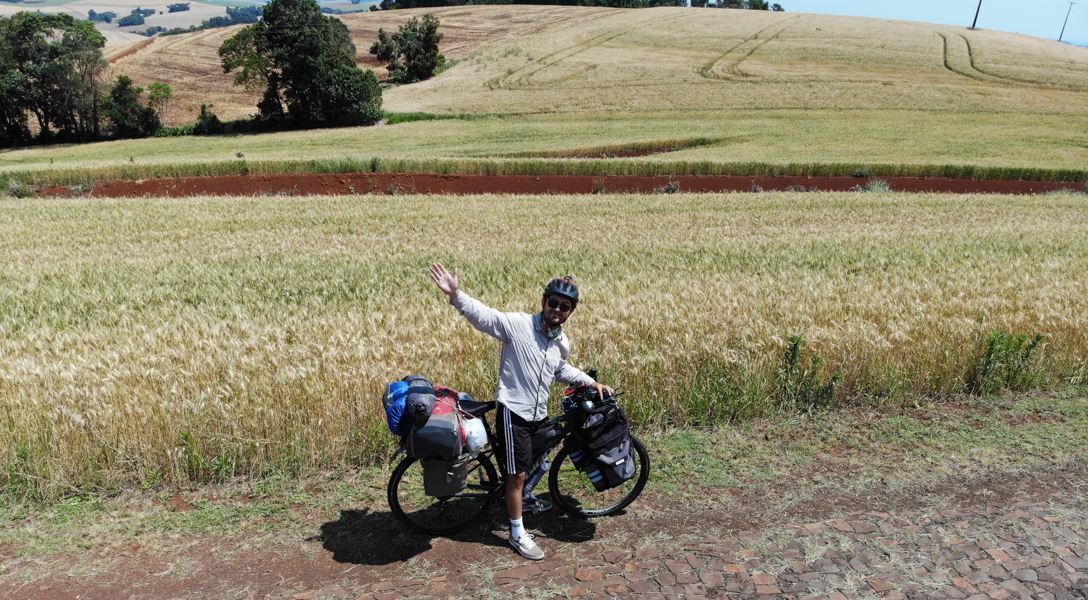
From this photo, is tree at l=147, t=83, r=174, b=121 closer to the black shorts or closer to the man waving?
the man waving

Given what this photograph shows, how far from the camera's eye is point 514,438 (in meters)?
4.87

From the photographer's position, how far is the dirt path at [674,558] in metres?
4.47

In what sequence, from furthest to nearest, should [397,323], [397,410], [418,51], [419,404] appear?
1. [418,51]
2. [397,323]
3. [397,410]
4. [419,404]

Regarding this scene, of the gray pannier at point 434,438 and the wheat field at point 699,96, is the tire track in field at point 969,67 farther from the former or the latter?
the gray pannier at point 434,438

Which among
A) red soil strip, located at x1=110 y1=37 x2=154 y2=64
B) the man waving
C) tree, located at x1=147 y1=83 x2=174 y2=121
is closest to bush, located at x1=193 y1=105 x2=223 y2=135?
tree, located at x1=147 y1=83 x2=174 y2=121

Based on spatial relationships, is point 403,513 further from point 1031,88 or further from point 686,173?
point 1031,88

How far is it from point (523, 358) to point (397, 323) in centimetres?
335

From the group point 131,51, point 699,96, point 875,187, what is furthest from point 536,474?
point 131,51

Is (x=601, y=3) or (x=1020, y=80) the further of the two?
(x=601, y=3)

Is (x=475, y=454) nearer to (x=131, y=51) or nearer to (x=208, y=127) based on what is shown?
(x=208, y=127)

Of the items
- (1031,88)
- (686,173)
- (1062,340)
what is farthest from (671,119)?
(1062,340)

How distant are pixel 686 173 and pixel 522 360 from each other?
27.1m

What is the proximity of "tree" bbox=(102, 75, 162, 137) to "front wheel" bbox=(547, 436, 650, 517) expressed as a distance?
6411 cm

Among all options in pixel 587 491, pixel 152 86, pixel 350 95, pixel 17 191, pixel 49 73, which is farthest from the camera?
pixel 152 86
